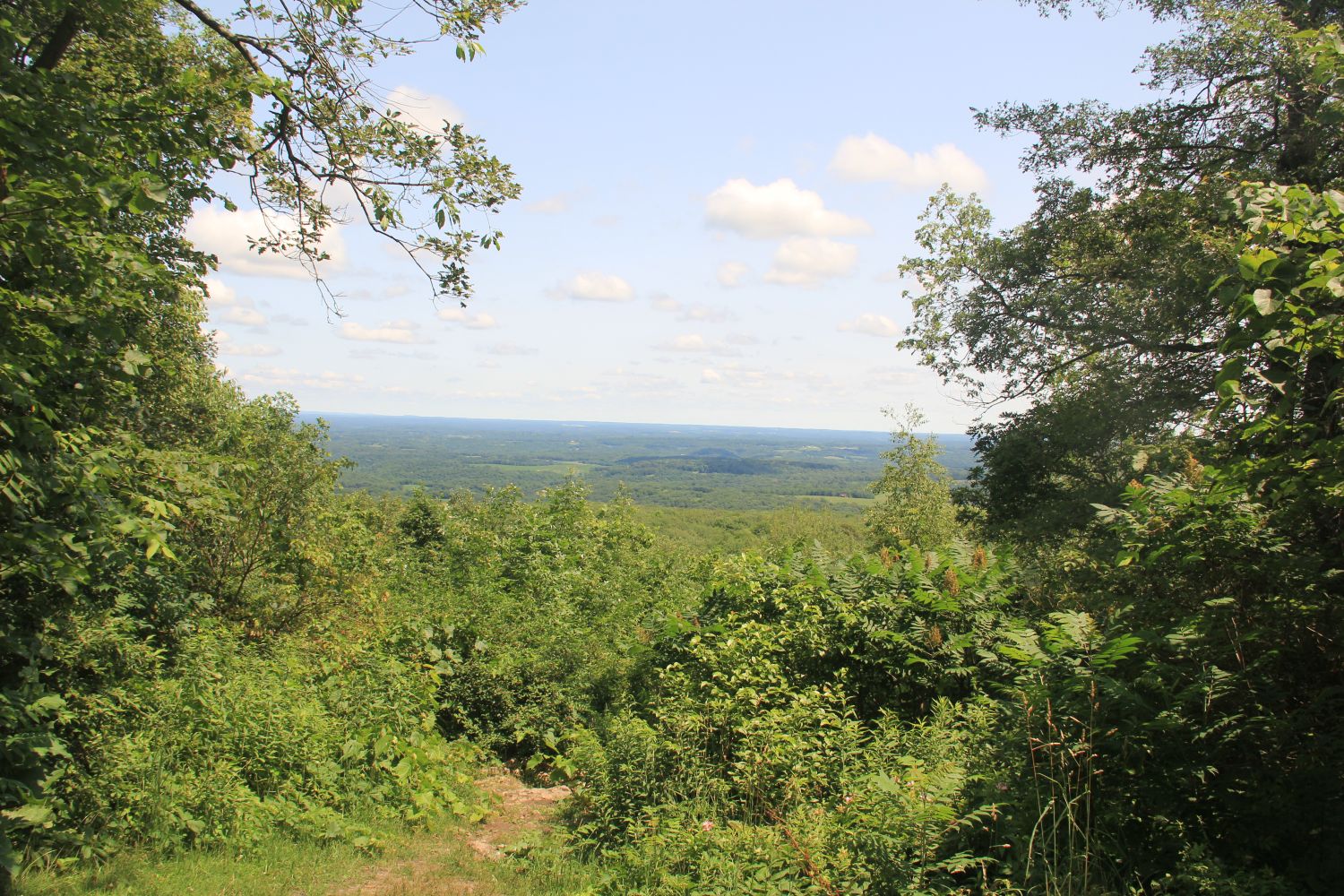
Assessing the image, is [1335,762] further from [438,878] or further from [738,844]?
[438,878]

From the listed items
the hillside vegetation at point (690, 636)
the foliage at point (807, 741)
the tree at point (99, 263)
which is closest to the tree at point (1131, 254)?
the hillside vegetation at point (690, 636)

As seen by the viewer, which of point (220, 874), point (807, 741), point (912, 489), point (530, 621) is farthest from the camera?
point (912, 489)

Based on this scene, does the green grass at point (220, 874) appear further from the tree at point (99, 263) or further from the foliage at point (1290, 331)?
the foliage at point (1290, 331)

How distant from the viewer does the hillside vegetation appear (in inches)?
140

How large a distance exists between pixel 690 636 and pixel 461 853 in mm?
3412

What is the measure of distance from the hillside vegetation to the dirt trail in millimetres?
264

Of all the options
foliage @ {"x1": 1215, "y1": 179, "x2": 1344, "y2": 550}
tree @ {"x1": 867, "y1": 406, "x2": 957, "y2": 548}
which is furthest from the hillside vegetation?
tree @ {"x1": 867, "y1": 406, "x2": 957, "y2": 548}

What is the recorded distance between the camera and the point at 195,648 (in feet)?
25.0

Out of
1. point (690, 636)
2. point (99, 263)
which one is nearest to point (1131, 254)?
point (690, 636)

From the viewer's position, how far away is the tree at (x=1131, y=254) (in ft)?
37.9

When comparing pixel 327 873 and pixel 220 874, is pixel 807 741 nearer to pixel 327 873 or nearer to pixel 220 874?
pixel 327 873

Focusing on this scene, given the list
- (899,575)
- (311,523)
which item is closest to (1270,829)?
(899,575)

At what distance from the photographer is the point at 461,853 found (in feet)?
19.8

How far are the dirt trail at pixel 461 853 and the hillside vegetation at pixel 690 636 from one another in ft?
0.87
